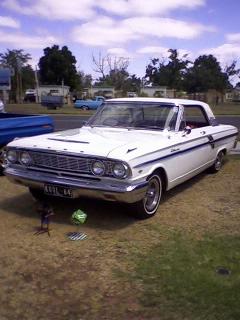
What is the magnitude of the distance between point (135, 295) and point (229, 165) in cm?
656

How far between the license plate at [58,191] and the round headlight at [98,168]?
42cm

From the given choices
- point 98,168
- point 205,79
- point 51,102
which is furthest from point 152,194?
point 205,79

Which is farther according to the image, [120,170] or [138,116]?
[138,116]

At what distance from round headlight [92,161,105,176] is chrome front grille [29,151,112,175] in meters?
0.05

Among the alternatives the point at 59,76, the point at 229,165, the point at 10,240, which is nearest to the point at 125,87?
the point at 59,76

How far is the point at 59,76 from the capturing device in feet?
249

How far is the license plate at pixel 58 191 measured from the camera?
17.9 ft

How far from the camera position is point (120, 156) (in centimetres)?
514

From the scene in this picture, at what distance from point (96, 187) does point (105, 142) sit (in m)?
0.74

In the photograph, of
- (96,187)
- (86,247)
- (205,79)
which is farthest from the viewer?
(205,79)

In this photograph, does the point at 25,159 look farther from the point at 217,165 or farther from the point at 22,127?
the point at 217,165

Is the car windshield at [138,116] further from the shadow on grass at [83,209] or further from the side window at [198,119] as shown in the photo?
the shadow on grass at [83,209]

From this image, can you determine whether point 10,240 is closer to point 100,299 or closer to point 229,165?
point 100,299

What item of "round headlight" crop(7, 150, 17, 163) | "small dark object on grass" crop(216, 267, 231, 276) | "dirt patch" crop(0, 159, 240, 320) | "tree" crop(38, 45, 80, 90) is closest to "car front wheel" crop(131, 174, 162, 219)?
"dirt patch" crop(0, 159, 240, 320)
